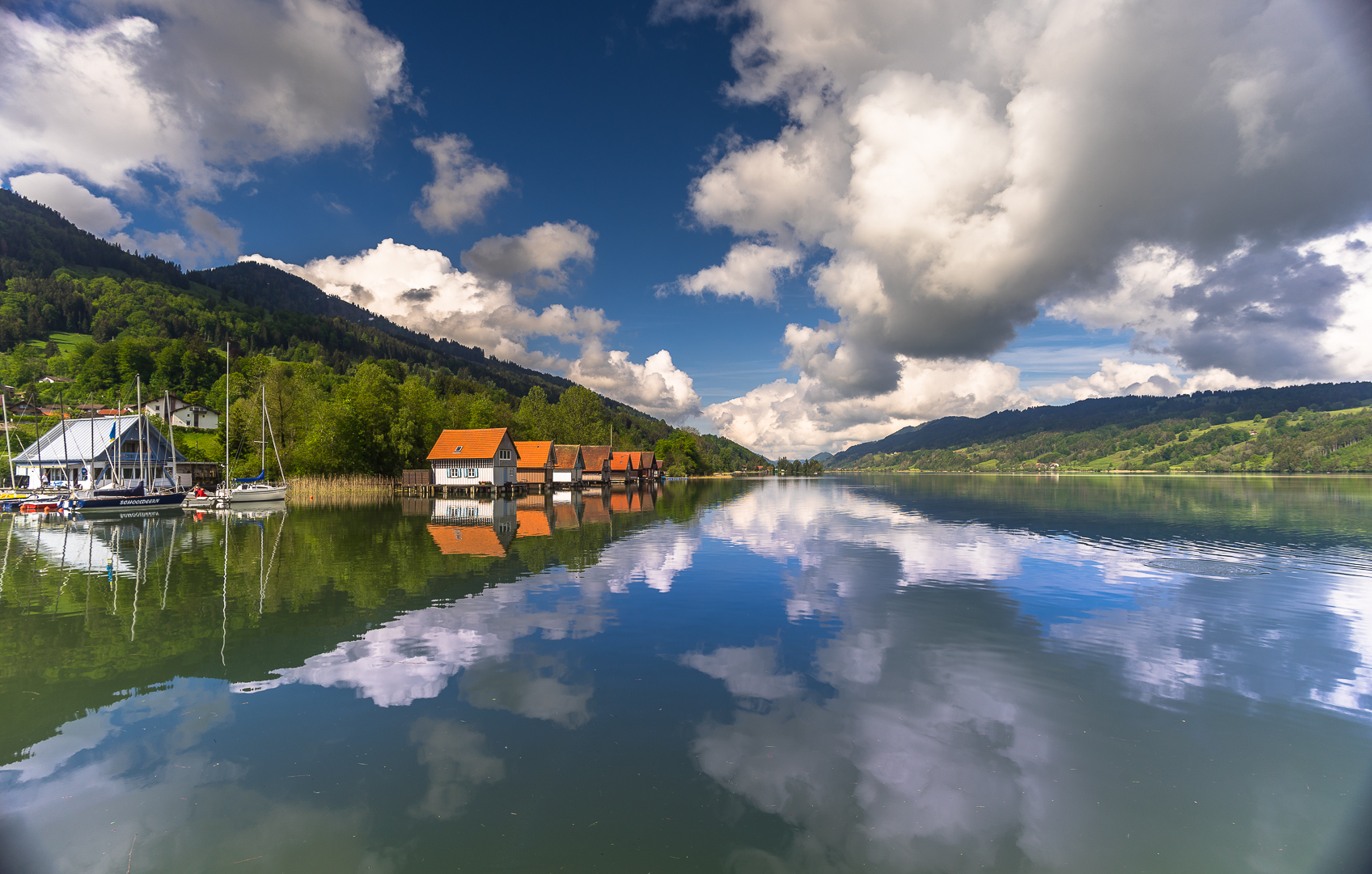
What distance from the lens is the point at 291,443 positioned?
67.7m

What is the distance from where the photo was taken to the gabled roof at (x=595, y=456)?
96.2 m

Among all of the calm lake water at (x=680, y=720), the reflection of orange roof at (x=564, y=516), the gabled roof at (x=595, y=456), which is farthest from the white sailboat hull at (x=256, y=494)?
the gabled roof at (x=595, y=456)

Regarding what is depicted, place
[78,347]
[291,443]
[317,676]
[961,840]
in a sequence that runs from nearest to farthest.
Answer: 1. [961,840]
2. [317,676]
3. [291,443]
4. [78,347]

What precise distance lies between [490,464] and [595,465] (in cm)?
2765

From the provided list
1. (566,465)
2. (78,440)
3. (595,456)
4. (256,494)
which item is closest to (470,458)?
(566,465)

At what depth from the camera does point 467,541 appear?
2886 cm

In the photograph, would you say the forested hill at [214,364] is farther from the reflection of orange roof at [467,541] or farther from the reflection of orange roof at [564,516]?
the reflection of orange roof at [467,541]

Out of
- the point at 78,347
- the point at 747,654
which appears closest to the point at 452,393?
the point at 78,347

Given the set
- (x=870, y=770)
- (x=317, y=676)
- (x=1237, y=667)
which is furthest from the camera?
(x=1237, y=667)

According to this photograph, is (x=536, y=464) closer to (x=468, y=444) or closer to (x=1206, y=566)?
(x=468, y=444)

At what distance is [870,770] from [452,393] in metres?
146

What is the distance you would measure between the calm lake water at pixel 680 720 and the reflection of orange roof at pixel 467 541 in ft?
14.3

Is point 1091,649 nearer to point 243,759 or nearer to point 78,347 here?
point 243,759

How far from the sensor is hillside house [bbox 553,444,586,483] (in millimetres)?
91812
